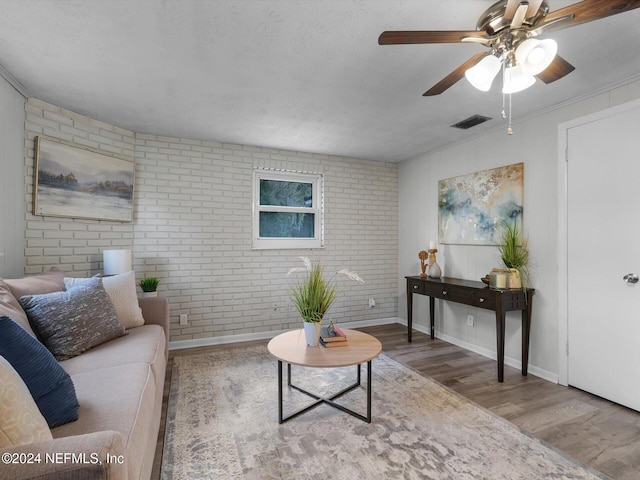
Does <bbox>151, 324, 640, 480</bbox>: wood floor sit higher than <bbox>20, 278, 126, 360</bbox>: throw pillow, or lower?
lower

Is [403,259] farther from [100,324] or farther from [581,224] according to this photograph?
[100,324]

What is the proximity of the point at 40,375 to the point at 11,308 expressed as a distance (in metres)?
0.75

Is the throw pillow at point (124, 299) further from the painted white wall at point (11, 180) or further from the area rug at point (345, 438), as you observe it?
the area rug at point (345, 438)

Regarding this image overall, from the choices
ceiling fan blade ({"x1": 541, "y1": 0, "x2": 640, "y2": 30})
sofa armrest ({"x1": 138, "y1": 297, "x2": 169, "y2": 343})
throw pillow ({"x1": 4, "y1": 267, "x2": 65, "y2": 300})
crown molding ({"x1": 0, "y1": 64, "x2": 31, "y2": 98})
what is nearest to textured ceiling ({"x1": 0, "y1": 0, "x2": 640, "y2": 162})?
crown molding ({"x1": 0, "y1": 64, "x2": 31, "y2": 98})

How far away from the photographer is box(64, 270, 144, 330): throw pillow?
2340mm

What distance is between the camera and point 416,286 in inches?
150

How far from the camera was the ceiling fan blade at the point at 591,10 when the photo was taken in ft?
3.95

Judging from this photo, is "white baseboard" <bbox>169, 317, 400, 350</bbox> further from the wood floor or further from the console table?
the console table

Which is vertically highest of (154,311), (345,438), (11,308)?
(11,308)

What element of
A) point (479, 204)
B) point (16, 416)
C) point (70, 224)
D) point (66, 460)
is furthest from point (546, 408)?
point (70, 224)

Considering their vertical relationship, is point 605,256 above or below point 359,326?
above

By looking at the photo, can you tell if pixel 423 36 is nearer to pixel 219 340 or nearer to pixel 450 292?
pixel 450 292

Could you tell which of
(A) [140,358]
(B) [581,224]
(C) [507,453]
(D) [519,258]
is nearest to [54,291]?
(A) [140,358]

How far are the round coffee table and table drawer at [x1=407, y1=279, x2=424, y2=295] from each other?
4.88ft
